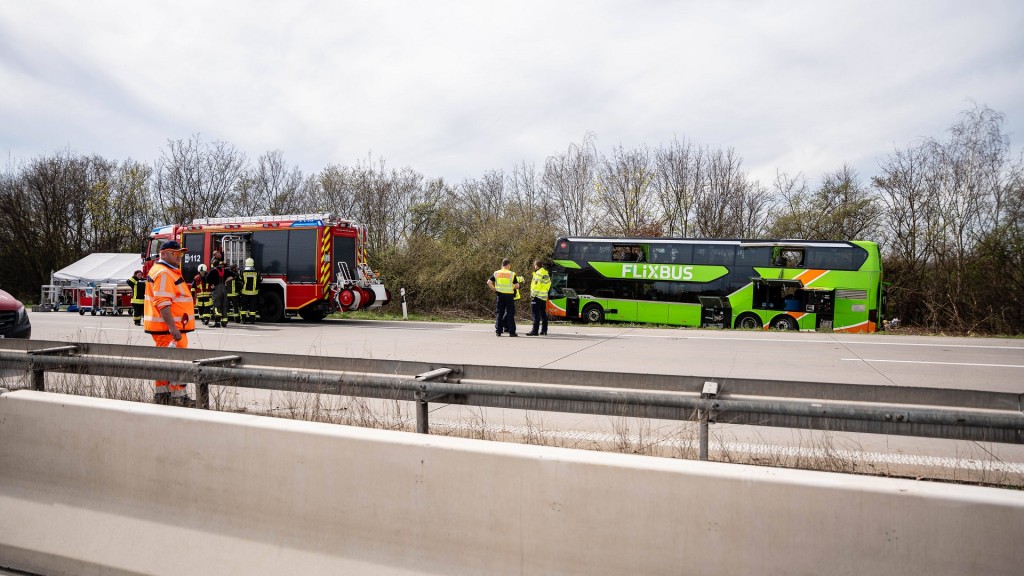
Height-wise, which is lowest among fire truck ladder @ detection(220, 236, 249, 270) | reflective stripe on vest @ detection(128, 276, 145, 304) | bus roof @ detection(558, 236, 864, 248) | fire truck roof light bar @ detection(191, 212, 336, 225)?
reflective stripe on vest @ detection(128, 276, 145, 304)

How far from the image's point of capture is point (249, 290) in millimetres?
17250

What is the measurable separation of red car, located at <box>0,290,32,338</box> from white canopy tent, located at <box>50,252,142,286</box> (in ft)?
51.5

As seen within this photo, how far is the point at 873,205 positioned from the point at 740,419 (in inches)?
1067

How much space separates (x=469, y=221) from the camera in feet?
100

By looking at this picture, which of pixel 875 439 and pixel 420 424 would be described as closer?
pixel 420 424

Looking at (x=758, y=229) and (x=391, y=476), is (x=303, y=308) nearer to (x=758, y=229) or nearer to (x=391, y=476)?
(x=391, y=476)

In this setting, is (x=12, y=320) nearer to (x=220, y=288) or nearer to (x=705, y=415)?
(x=220, y=288)

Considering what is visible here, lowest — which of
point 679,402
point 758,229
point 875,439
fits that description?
point 875,439

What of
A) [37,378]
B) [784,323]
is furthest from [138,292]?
[784,323]

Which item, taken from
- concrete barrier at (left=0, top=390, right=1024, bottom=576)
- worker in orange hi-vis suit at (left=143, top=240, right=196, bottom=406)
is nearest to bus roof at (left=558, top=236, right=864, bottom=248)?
worker in orange hi-vis suit at (left=143, top=240, right=196, bottom=406)

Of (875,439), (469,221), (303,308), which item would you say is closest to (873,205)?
(469,221)

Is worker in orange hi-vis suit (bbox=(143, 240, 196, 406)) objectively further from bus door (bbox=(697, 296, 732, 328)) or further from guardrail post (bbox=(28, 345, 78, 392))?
bus door (bbox=(697, 296, 732, 328))

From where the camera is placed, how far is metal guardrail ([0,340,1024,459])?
297cm

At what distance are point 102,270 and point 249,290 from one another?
12.9 meters
